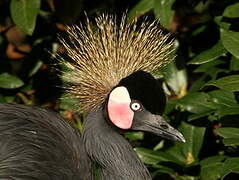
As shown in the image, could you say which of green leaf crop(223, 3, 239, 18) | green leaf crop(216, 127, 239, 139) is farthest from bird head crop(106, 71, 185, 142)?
green leaf crop(223, 3, 239, 18)

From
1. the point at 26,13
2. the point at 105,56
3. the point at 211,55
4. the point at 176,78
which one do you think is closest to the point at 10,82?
the point at 26,13

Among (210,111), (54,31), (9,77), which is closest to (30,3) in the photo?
(9,77)

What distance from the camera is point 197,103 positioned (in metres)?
2.89

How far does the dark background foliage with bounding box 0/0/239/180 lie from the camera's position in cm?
278

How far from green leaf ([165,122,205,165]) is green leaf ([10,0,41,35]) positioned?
0.72m

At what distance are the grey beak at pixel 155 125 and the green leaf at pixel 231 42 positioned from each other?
1.14 feet

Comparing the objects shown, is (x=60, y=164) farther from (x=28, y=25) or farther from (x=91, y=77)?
(x=28, y=25)

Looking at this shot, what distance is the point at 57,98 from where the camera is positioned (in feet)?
11.3

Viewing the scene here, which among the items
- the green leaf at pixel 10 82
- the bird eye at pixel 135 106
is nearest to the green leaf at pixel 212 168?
the bird eye at pixel 135 106

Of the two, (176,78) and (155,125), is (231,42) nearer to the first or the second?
(155,125)

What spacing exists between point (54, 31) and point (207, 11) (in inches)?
27.9

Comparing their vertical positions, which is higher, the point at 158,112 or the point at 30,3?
the point at 30,3

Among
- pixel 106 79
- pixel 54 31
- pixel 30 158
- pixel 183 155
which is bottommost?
pixel 183 155

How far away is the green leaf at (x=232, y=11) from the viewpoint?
2.74 meters
